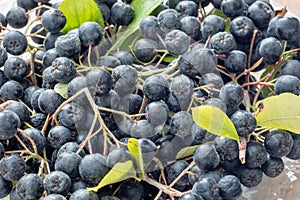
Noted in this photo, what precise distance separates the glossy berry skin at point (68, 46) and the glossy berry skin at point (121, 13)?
11 cm

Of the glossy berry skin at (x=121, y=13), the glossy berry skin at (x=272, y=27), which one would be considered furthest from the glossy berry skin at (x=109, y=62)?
the glossy berry skin at (x=272, y=27)

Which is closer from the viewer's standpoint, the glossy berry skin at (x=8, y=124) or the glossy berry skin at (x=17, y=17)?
the glossy berry skin at (x=8, y=124)

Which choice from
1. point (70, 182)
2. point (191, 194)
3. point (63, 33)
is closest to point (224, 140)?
point (191, 194)

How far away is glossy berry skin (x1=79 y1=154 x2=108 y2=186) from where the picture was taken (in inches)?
22.3

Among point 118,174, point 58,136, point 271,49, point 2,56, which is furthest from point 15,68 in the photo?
point 271,49

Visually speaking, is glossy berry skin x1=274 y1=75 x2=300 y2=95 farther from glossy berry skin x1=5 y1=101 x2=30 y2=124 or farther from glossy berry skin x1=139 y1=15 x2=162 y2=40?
glossy berry skin x1=5 y1=101 x2=30 y2=124

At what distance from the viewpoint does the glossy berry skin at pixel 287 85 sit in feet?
2.08

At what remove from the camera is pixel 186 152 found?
613 millimetres

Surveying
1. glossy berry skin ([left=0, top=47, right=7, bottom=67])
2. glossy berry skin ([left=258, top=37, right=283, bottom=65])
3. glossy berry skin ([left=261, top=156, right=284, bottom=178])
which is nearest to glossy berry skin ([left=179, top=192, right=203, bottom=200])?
glossy berry skin ([left=261, top=156, right=284, bottom=178])

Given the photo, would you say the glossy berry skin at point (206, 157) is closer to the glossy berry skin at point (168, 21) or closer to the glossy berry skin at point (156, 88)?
the glossy berry skin at point (156, 88)

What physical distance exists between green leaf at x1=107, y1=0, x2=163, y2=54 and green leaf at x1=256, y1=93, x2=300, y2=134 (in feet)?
0.77

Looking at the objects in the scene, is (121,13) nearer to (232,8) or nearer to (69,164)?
(232,8)

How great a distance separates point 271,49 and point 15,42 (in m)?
0.34

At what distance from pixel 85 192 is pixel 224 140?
17 centimetres
